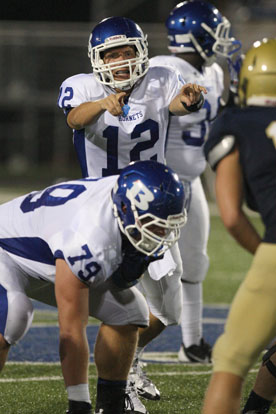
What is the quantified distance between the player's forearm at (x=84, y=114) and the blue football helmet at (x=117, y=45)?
0.57ft

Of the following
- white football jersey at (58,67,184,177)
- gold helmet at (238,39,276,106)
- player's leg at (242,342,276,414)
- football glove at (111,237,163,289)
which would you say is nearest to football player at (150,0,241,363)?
white football jersey at (58,67,184,177)

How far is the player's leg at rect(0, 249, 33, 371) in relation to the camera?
3189mm

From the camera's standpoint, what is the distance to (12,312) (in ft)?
10.5

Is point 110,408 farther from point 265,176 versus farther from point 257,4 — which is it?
point 257,4

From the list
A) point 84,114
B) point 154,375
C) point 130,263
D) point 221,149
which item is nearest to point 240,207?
point 221,149

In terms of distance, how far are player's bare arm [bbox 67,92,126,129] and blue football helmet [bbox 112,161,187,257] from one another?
1.79ft

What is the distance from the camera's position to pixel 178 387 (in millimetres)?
4219

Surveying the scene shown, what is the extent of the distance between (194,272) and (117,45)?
1527mm

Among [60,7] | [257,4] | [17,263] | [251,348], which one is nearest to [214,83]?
[17,263]

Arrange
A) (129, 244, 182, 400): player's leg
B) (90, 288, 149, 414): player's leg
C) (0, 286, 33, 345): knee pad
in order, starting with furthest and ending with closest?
(129, 244, 182, 400): player's leg < (90, 288, 149, 414): player's leg < (0, 286, 33, 345): knee pad

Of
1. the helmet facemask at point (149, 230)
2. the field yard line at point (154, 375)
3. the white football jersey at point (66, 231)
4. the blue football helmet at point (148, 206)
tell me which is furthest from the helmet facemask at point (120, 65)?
the field yard line at point (154, 375)

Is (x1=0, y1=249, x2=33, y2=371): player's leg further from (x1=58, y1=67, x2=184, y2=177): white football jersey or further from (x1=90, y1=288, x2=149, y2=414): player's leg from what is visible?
(x1=58, y1=67, x2=184, y2=177): white football jersey

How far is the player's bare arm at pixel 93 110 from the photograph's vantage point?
368 cm

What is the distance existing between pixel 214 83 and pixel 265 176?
237 cm
